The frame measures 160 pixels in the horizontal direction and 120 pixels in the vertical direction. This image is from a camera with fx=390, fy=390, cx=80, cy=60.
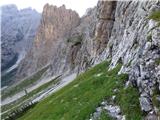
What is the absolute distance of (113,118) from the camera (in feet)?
119

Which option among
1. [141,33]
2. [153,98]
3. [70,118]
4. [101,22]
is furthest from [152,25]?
[101,22]

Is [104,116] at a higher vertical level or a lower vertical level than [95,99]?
lower

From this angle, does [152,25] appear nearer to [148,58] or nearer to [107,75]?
[148,58]

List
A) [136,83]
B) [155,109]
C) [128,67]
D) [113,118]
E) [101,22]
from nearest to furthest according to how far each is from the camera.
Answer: [155,109], [113,118], [136,83], [128,67], [101,22]

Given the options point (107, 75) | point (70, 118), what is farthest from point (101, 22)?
point (70, 118)

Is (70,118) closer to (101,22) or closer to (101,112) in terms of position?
(101,112)

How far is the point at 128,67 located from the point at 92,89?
5579 millimetres

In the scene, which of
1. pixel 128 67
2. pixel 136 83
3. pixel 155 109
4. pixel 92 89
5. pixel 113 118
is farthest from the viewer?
pixel 92 89

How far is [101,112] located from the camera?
1501 inches

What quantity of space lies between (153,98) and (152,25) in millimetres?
9937

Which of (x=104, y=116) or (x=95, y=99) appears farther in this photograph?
(x=95, y=99)

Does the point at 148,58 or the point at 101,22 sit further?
the point at 101,22

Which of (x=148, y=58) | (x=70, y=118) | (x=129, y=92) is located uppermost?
(x=148, y=58)

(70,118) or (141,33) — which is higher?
(141,33)
